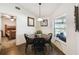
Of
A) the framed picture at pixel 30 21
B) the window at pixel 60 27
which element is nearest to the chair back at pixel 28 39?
the framed picture at pixel 30 21

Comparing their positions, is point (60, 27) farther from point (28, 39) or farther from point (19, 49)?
point (19, 49)

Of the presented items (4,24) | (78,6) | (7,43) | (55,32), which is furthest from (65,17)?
(7,43)

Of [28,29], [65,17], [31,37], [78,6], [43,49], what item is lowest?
[43,49]

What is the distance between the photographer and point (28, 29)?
2.71 m

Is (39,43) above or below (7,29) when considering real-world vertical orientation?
below

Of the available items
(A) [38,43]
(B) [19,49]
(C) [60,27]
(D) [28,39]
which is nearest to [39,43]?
(A) [38,43]

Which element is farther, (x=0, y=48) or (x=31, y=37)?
(x=31, y=37)

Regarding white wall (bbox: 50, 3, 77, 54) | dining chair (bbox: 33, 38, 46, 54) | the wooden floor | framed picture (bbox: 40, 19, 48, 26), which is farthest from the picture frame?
the wooden floor

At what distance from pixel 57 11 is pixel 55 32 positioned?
545 millimetres

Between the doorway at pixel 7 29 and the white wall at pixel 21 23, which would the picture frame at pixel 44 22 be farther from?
the doorway at pixel 7 29

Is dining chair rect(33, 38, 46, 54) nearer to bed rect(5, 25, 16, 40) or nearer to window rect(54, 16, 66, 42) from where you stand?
window rect(54, 16, 66, 42)

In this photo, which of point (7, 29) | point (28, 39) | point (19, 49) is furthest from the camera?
point (28, 39)

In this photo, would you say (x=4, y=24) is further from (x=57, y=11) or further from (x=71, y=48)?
(x=71, y=48)

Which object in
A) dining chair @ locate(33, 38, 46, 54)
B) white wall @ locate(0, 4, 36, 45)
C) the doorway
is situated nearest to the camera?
the doorway
